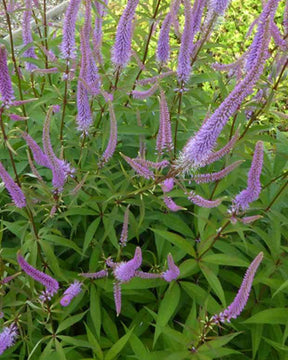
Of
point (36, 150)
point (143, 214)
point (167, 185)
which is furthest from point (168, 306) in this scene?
point (36, 150)

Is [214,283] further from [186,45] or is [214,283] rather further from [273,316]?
[186,45]

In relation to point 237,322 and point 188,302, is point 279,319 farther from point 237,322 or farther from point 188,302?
point 188,302

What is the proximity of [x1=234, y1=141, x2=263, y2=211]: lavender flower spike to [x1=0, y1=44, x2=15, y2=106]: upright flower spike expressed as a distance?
113cm

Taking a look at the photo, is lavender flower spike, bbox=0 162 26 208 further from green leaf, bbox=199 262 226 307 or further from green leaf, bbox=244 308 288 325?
green leaf, bbox=244 308 288 325

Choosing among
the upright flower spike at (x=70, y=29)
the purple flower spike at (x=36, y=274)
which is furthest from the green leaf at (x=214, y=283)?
the upright flower spike at (x=70, y=29)

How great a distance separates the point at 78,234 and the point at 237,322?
123 centimetres

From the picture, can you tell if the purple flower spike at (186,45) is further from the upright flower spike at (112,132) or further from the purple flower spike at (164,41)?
the upright flower spike at (112,132)

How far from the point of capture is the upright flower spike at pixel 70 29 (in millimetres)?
2283

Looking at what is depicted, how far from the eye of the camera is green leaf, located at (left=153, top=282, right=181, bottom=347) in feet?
7.58

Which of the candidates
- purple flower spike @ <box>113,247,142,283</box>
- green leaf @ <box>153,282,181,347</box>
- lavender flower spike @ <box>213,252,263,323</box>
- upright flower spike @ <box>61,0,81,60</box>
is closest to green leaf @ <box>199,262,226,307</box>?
green leaf @ <box>153,282,181,347</box>

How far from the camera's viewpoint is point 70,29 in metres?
2.40

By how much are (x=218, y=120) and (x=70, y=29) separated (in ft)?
3.87

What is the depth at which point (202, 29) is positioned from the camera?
308 cm

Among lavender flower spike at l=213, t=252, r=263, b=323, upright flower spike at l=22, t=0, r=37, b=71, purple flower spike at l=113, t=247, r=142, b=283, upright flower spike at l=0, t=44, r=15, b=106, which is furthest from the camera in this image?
upright flower spike at l=22, t=0, r=37, b=71
